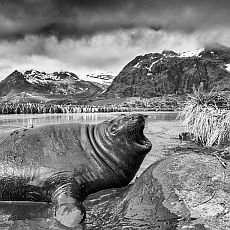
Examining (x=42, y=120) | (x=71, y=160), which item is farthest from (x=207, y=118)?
(x=42, y=120)

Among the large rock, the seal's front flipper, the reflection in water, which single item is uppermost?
the large rock

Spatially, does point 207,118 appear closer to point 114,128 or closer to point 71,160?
point 114,128

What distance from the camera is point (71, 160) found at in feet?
17.0

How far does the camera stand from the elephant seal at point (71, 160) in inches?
198

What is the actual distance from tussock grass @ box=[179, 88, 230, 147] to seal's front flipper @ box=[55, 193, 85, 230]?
382 inches

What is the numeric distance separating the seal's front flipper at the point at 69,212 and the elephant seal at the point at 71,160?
316 millimetres

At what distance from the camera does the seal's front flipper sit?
4035mm

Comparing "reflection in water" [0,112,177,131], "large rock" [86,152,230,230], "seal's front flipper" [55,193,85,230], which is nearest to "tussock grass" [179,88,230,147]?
"large rock" [86,152,230,230]

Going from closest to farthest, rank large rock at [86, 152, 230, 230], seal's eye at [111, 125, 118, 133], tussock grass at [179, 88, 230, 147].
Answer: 1. large rock at [86, 152, 230, 230]
2. seal's eye at [111, 125, 118, 133]
3. tussock grass at [179, 88, 230, 147]

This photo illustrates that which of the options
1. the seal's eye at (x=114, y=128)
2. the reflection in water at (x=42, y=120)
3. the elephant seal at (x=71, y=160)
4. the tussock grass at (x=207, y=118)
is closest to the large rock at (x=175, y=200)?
the elephant seal at (x=71, y=160)

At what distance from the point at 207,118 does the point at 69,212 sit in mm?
11364

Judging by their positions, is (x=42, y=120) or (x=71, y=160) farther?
(x=42, y=120)

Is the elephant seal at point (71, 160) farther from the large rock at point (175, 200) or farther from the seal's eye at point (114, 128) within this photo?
the large rock at point (175, 200)

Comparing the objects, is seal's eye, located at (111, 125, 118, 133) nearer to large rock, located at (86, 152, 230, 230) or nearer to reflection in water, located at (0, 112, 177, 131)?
large rock, located at (86, 152, 230, 230)
